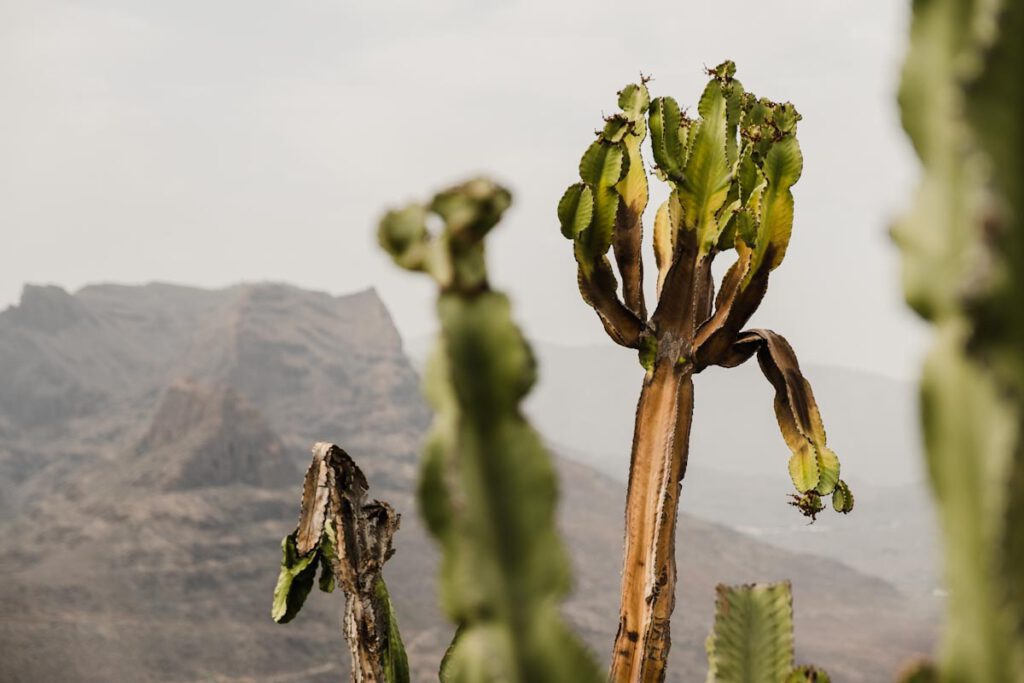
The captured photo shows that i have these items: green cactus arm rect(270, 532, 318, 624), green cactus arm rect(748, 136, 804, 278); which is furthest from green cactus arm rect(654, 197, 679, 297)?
green cactus arm rect(270, 532, 318, 624)

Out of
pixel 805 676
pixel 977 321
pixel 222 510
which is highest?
pixel 222 510

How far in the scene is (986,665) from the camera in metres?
0.93

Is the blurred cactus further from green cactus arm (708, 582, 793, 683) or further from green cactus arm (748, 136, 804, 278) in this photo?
green cactus arm (748, 136, 804, 278)

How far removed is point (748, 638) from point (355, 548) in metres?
1.43

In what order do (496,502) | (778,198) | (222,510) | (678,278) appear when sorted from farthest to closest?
(222,510)
(678,278)
(778,198)
(496,502)

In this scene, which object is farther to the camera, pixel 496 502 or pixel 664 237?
pixel 664 237

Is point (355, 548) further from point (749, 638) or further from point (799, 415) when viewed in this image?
point (799, 415)

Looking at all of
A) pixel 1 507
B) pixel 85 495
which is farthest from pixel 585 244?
pixel 1 507

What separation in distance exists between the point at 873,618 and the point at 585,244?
184 feet

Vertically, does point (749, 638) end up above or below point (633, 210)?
below

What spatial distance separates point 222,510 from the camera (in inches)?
1644

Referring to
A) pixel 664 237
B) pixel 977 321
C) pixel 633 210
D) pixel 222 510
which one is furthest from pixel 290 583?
pixel 222 510

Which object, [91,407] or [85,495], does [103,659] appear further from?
[91,407]

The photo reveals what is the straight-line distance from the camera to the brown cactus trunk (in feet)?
11.0
